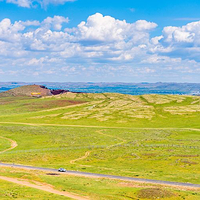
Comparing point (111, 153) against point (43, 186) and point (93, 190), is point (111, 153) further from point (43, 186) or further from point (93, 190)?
point (93, 190)

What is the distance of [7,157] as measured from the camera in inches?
3959

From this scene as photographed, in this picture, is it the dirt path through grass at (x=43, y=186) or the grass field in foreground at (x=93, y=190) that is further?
the dirt path through grass at (x=43, y=186)

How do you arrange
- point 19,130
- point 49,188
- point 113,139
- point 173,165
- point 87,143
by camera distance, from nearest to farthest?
point 49,188
point 173,165
point 87,143
point 113,139
point 19,130

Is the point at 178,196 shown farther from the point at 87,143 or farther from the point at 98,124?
the point at 98,124

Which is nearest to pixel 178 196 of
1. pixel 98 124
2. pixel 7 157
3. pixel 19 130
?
pixel 7 157

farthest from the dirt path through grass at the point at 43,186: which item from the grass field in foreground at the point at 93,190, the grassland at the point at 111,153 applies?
the grassland at the point at 111,153

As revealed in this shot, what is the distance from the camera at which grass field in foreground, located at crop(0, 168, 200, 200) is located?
171 ft

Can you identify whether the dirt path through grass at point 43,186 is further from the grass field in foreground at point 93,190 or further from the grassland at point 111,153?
the grassland at point 111,153

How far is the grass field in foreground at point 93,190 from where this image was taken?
5206 cm

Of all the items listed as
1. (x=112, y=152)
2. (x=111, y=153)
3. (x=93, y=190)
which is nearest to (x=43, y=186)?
(x=93, y=190)

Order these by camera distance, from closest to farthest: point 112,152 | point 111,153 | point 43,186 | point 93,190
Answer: point 93,190 < point 43,186 < point 111,153 < point 112,152

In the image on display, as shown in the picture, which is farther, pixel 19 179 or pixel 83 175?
pixel 83 175

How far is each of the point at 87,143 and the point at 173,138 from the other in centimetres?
4381

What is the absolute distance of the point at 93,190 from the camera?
57719 mm
